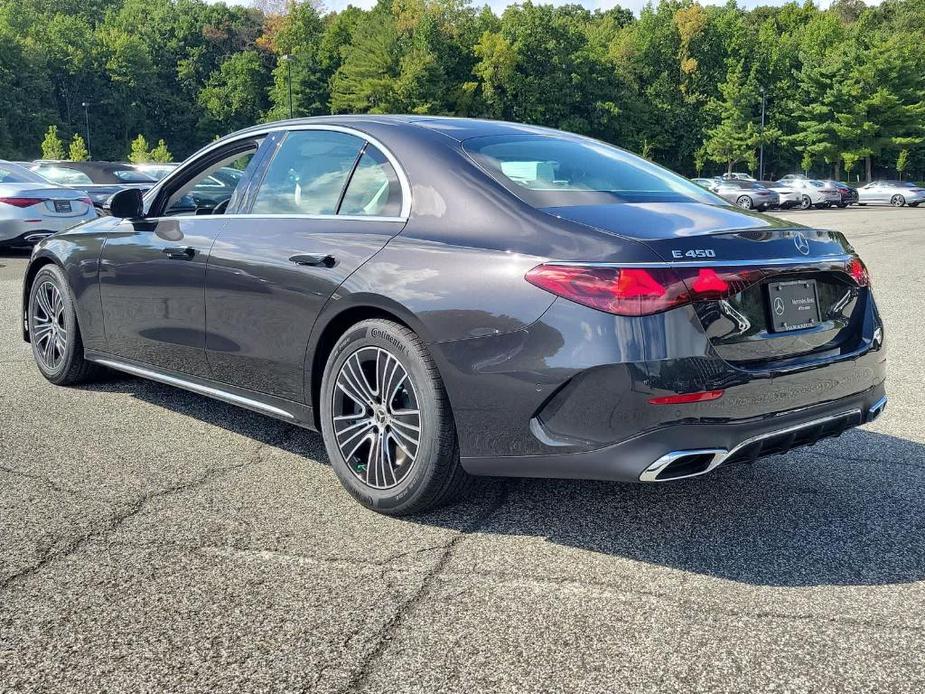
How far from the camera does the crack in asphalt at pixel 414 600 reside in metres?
2.49

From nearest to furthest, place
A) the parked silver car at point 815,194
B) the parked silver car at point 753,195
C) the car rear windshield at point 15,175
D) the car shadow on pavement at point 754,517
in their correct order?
the car shadow on pavement at point 754,517, the car rear windshield at point 15,175, the parked silver car at point 753,195, the parked silver car at point 815,194

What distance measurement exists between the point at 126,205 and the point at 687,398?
11.0 feet

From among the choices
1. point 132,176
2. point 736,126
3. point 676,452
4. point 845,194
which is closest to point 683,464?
point 676,452

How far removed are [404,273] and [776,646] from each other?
1.80 m

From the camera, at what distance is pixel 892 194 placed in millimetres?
47000

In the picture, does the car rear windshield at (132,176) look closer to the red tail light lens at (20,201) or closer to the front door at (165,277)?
the red tail light lens at (20,201)

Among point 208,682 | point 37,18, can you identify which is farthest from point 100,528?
point 37,18

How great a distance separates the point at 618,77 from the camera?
92.3 m

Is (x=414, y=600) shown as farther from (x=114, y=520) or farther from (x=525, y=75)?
(x=525, y=75)

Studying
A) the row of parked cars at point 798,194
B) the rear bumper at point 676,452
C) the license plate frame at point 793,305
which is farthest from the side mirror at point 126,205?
the row of parked cars at point 798,194

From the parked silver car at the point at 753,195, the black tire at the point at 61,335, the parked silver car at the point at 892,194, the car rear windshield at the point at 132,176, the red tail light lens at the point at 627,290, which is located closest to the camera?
the red tail light lens at the point at 627,290

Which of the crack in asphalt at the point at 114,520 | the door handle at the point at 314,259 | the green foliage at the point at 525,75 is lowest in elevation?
the crack in asphalt at the point at 114,520

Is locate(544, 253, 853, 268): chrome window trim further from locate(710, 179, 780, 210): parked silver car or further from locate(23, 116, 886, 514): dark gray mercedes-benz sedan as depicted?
locate(710, 179, 780, 210): parked silver car

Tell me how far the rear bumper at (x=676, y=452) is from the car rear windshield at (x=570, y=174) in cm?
94
